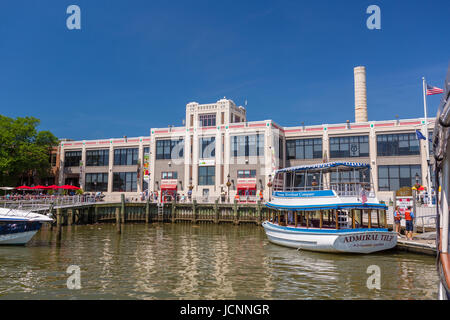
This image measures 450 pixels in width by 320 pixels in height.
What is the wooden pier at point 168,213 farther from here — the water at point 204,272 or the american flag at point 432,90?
the american flag at point 432,90

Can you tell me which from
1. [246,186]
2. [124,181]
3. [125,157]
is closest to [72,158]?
[125,157]

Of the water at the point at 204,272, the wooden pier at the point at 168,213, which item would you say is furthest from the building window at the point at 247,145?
the water at the point at 204,272

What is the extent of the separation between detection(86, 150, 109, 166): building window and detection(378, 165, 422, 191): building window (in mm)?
45139

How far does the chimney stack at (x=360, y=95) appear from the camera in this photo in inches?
2094

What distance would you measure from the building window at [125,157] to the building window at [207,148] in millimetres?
13395

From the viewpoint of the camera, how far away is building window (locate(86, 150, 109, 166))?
61.3 metres

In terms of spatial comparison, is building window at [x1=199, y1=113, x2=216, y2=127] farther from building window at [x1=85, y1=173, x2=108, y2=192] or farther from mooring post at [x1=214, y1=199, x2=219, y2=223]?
building window at [x1=85, y1=173, x2=108, y2=192]

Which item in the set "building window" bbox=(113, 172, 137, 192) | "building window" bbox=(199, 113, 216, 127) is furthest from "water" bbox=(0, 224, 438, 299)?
"building window" bbox=(113, 172, 137, 192)

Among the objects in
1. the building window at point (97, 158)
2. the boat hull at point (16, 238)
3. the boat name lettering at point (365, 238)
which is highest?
the building window at point (97, 158)

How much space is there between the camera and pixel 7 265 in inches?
699

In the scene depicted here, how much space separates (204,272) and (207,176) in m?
35.2

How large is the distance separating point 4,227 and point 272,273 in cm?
1913

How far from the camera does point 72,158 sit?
63656mm
